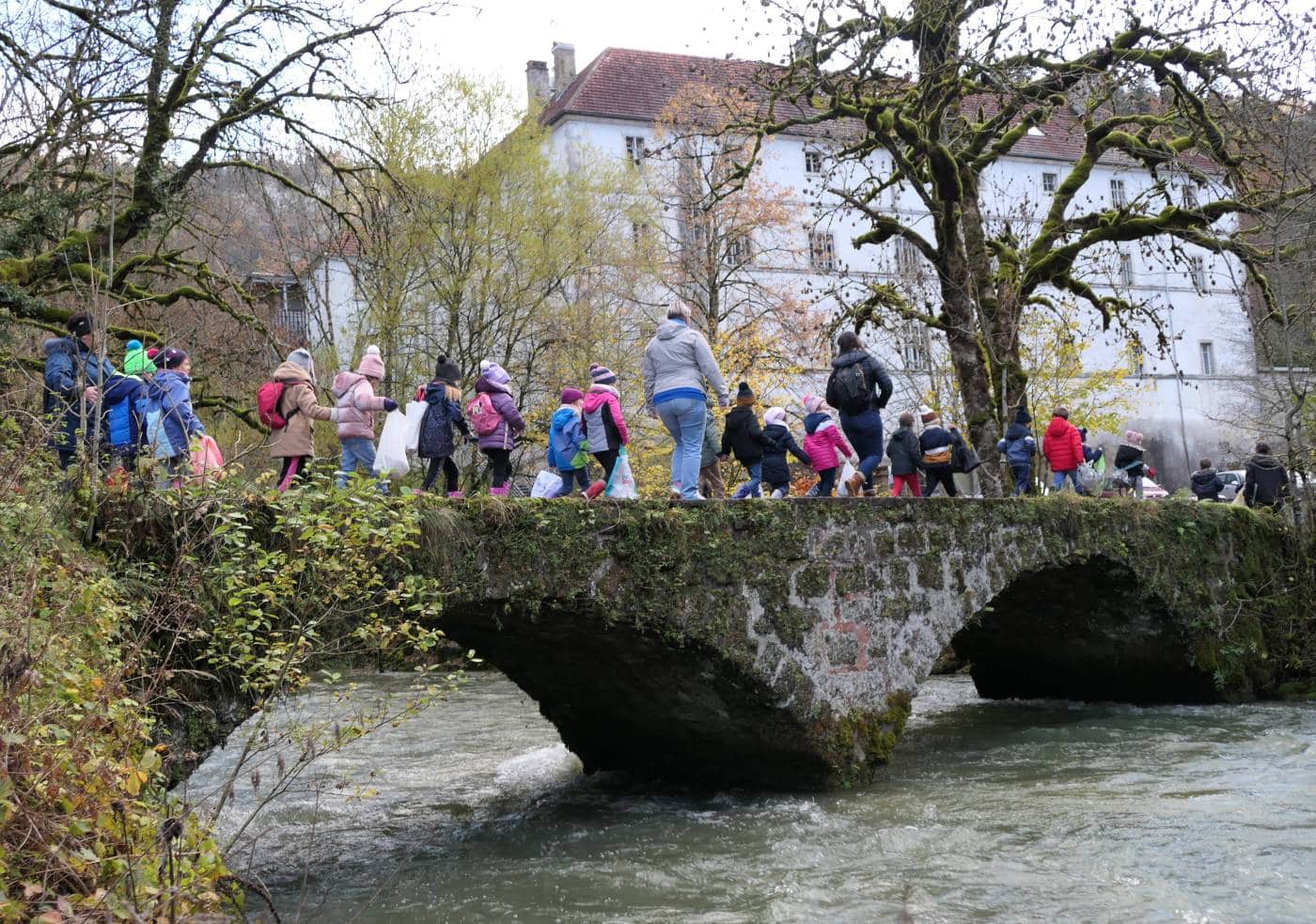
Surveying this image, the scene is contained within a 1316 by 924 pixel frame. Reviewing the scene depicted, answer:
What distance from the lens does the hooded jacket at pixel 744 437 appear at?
1191 cm

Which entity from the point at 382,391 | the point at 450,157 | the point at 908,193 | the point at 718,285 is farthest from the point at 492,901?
the point at 908,193

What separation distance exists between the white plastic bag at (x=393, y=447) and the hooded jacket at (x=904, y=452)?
5890 millimetres

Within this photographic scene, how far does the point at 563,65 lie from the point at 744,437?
2801 centimetres

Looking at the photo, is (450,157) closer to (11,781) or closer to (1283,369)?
(1283,369)

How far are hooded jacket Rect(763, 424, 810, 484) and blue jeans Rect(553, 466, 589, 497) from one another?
6.18 feet

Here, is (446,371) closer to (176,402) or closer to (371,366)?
(371,366)

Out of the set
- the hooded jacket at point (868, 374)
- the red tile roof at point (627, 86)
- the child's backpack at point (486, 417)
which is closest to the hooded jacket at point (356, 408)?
the child's backpack at point (486, 417)

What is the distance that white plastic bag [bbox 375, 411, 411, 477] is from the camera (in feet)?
29.7

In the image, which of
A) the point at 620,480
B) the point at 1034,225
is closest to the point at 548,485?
the point at 620,480

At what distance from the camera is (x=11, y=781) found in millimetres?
4492

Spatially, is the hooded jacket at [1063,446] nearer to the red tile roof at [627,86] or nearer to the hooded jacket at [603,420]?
the hooded jacket at [603,420]

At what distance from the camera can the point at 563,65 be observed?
123 feet

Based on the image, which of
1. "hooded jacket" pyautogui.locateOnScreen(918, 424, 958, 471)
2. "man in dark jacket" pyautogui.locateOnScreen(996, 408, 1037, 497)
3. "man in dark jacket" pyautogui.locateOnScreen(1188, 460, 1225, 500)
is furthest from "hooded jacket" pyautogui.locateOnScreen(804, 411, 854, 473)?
"man in dark jacket" pyautogui.locateOnScreen(1188, 460, 1225, 500)

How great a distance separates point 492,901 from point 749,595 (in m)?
2.95
